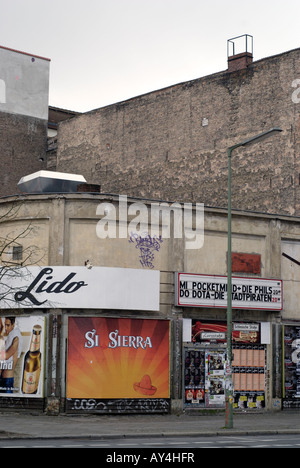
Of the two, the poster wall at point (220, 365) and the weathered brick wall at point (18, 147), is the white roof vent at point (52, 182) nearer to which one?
the poster wall at point (220, 365)

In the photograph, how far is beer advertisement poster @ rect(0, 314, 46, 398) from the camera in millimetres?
29500

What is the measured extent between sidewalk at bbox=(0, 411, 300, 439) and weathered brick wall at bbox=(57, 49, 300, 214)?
482 inches

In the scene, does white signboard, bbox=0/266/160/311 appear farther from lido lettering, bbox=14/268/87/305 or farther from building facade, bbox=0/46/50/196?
building facade, bbox=0/46/50/196

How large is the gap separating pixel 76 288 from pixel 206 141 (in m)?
16.0

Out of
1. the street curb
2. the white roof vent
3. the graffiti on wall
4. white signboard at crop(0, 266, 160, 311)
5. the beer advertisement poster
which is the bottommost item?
the street curb

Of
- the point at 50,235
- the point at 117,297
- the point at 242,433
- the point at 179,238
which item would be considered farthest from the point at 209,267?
the point at 242,433

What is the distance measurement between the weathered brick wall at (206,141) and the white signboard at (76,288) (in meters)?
11.7

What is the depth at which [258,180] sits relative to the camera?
40125mm

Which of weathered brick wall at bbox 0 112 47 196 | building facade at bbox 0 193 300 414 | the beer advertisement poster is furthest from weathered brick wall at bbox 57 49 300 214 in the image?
the beer advertisement poster

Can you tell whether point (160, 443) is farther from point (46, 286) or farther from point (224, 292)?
point (224, 292)

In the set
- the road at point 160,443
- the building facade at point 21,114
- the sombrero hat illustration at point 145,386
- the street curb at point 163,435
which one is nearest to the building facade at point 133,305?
the sombrero hat illustration at point 145,386

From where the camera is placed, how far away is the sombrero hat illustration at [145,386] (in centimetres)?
3030

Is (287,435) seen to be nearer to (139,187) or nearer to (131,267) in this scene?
(131,267)

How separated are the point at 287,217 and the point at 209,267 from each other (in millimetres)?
4479
